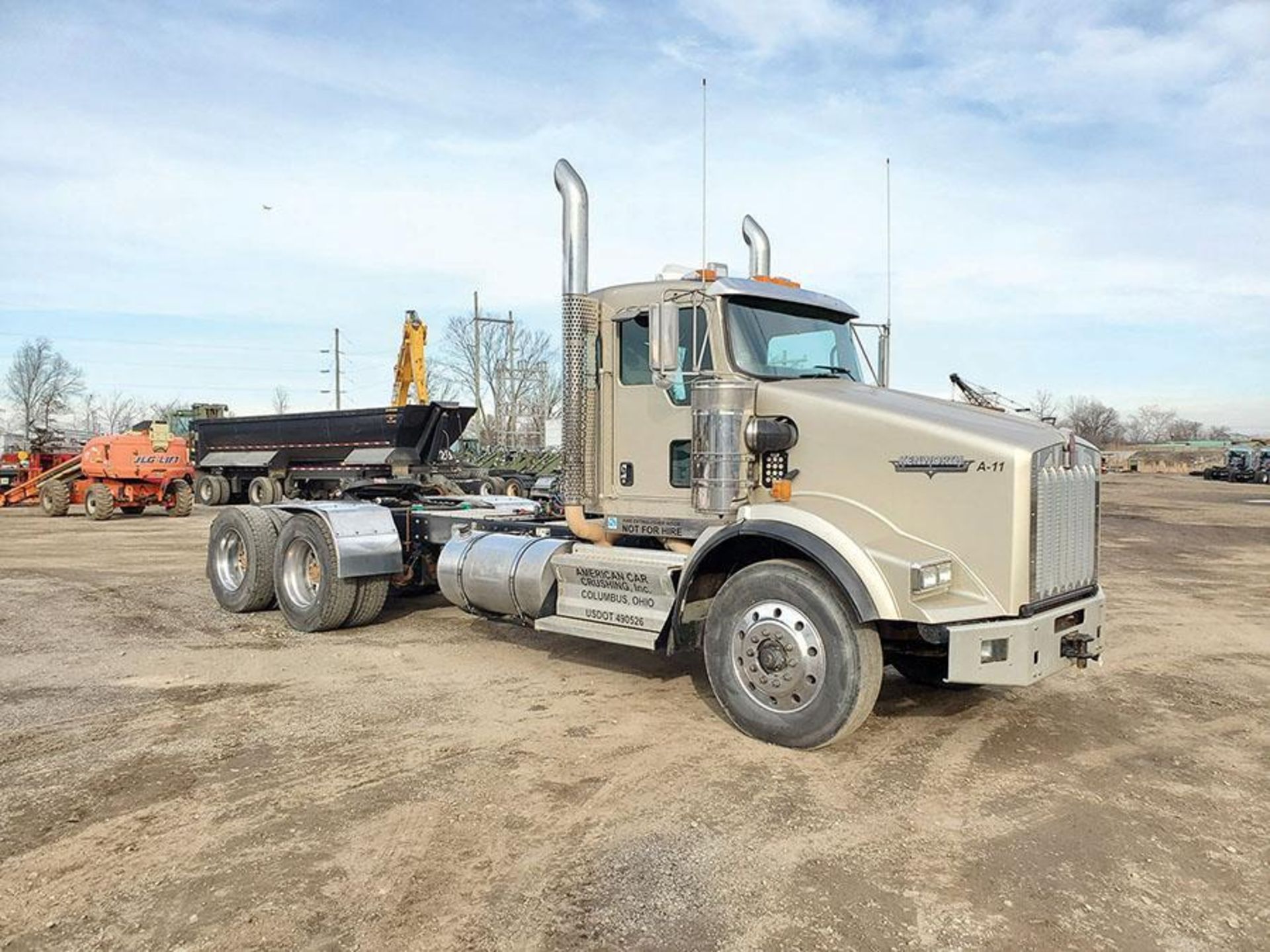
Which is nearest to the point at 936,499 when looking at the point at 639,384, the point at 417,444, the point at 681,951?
the point at 639,384

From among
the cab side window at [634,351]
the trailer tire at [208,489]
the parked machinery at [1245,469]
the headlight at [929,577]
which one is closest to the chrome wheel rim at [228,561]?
the cab side window at [634,351]

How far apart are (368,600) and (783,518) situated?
4.62 m

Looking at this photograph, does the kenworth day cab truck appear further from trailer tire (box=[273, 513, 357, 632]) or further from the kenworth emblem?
trailer tire (box=[273, 513, 357, 632])

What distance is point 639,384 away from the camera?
6.34 meters

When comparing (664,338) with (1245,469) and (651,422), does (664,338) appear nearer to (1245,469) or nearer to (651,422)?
(651,422)

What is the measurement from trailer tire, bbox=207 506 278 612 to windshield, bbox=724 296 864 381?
5.40 m

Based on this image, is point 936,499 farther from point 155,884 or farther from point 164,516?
point 164,516

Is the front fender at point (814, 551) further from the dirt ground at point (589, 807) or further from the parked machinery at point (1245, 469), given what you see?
the parked machinery at point (1245, 469)

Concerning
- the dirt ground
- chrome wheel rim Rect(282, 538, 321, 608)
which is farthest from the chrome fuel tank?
chrome wheel rim Rect(282, 538, 321, 608)

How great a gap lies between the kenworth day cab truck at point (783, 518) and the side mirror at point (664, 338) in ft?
0.04

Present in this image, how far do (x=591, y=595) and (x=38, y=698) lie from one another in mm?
3725

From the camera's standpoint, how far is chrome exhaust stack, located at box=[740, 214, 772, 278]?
7.98 metres

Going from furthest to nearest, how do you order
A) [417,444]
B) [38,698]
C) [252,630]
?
[417,444] → [252,630] → [38,698]

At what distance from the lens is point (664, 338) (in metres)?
5.48
